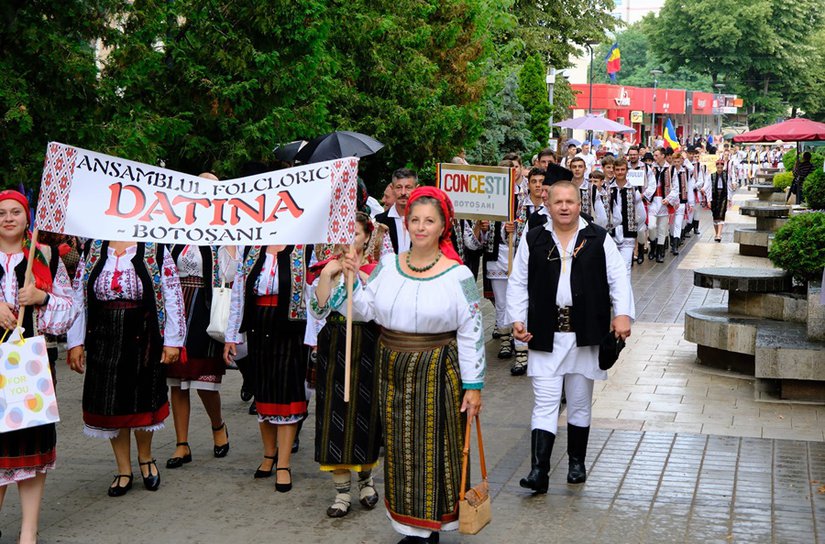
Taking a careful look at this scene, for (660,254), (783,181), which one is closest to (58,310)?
(660,254)

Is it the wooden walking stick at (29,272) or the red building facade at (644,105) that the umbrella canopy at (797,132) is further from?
the red building facade at (644,105)

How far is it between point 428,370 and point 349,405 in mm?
984

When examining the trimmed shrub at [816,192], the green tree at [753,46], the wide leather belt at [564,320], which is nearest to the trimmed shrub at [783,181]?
the trimmed shrub at [816,192]

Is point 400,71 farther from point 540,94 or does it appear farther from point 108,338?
point 540,94

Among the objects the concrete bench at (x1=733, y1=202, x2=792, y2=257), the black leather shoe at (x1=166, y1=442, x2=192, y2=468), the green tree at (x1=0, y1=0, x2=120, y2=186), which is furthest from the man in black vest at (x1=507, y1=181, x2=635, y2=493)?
the concrete bench at (x1=733, y1=202, x2=792, y2=257)

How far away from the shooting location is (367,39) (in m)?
17.4

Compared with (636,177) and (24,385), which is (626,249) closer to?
(636,177)

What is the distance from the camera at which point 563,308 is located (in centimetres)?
729

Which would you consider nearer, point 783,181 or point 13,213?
point 13,213

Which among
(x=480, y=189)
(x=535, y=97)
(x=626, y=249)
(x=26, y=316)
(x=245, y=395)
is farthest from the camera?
(x=535, y=97)

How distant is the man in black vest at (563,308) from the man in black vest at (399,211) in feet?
6.75

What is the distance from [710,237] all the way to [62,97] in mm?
18067

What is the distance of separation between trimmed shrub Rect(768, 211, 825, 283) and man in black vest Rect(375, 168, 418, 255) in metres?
3.92

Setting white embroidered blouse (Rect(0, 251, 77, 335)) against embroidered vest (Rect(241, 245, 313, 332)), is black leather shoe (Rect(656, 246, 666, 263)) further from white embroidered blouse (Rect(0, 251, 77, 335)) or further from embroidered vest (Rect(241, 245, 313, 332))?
white embroidered blouse (Rect(0, 251, 77, 335))
